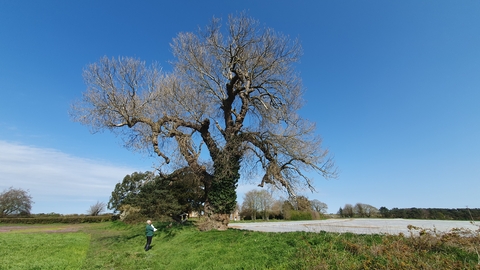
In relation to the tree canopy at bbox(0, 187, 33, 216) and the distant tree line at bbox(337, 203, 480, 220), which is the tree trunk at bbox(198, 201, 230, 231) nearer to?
the distant tree line at bbox(337, 203, 480, 220)

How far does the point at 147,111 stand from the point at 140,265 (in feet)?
30.0

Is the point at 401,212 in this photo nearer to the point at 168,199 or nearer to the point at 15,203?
the point at 168,199

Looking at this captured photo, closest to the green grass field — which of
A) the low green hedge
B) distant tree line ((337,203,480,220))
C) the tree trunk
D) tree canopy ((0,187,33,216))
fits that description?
the tree trunk

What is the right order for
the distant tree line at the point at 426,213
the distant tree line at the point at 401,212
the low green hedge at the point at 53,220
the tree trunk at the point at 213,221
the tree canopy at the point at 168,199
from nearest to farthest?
the tree trunk at the point at 213,221 < the tree canopy at the point at 168,199 < the distant tree line at the point at 426,213 < the distant tree line at the point at 401,212 < the low green hedge at the point at 53,220

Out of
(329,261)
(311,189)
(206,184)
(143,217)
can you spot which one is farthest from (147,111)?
(143,217)

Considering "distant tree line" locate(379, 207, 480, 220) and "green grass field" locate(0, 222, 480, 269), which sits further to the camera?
"distant tree line" locate(379, 207, 480, 220)

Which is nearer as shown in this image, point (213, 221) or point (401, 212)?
point (213, 221)

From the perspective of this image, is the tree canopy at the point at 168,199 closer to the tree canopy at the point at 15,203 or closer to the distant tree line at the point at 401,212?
the distant tree line at the point at 401,212

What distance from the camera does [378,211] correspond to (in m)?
43.7

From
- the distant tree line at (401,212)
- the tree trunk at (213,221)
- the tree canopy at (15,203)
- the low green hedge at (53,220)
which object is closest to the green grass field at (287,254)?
the tree trunk at (213,221)

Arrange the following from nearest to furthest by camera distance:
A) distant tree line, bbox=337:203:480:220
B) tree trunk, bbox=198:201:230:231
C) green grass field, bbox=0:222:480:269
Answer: green grass field, bbox=0:222:480:269 → tree trunk, bbox=198:201:230:231 → distant tree line, bbox=337:203:480:220

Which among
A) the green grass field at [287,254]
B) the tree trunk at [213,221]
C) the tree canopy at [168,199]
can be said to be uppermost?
the tree canopy at [168,199]

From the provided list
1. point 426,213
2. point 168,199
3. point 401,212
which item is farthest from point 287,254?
point 401,212

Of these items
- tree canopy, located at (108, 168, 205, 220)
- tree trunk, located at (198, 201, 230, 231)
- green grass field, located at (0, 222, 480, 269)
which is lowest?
green grass field, located at (0, 222, 480, 269)
